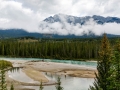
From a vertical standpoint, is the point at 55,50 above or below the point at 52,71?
above

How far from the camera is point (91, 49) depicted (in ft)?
475

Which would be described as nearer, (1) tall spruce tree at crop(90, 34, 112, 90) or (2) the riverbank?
(1) tall spruce tree at crop(90, 34, 112, 90)

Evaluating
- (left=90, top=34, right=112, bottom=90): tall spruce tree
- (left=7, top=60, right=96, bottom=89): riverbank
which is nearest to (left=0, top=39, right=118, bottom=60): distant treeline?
(left=7, top=60, right=96, bottom=89): riverbank

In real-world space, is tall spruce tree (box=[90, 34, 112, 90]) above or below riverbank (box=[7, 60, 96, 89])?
above

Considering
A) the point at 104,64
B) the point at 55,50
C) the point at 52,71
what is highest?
the point at 104,64

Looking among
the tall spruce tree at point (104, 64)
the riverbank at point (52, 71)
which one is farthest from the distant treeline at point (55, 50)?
the tall spruce tree at point (104, 64)

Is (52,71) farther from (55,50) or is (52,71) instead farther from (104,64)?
(104,64)

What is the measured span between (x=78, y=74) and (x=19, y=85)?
27157 millimetres

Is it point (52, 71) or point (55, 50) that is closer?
point (52, 71)

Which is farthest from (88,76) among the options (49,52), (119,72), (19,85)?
(49,52)

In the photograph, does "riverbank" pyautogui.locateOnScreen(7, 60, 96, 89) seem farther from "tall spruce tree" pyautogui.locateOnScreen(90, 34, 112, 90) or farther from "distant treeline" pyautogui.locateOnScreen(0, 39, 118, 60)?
"distant treeline" pyautogui.locateOnScreen(0, 39, 118, 60)

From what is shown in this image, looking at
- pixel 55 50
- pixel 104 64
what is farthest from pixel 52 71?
pixel 104 64

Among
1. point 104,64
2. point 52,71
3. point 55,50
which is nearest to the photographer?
point 104,64

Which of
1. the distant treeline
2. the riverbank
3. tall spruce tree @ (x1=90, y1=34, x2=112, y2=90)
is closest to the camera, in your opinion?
tall spruce tree @ (x1=90, y1=34, x2=112, y2=90)
